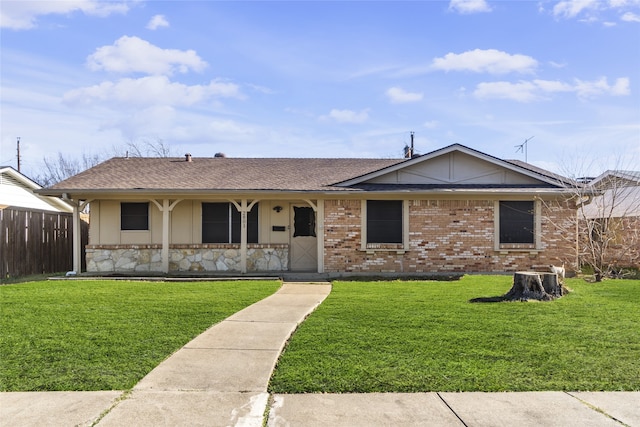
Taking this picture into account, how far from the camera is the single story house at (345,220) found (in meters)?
13.9

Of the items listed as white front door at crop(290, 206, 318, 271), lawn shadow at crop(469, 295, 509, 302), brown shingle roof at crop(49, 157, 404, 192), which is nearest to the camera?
lawn shadow at crop(469, 295, 509, 302)

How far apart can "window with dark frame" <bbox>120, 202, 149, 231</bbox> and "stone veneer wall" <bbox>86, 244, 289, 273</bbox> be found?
2.71 ft

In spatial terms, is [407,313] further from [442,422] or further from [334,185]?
[334,185]

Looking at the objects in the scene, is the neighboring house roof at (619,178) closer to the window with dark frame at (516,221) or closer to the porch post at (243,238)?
the window with dark frame at (516,221)

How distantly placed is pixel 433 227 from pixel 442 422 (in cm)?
1060

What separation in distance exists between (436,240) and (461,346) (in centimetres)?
845

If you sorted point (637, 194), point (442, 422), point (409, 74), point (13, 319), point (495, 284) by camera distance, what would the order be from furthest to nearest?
point (637, 194) < point (409, 74) < point (495, 284) < point (13, 319) < point (442, 422)

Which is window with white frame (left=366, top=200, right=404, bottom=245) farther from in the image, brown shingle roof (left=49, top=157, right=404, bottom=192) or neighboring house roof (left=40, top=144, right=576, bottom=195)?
brown shingle roof (left=49, top=157, right=404, bottom=192)

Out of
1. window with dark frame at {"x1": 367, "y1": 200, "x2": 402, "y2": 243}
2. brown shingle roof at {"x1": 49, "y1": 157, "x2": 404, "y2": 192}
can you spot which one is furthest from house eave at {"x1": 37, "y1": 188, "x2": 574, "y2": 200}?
window with dark frame at {"x1": 367, "y1": 200, "x2": 402, "y2": 243}

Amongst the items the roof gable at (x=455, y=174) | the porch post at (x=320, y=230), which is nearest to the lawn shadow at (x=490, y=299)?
the porch post at (x=320, y=230)

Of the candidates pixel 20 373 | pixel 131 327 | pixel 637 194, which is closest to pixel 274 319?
pixel 131 327

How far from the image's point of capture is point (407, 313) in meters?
7.82

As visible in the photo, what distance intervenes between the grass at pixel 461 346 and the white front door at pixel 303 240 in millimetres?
5623

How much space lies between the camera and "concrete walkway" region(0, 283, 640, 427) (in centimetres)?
372
